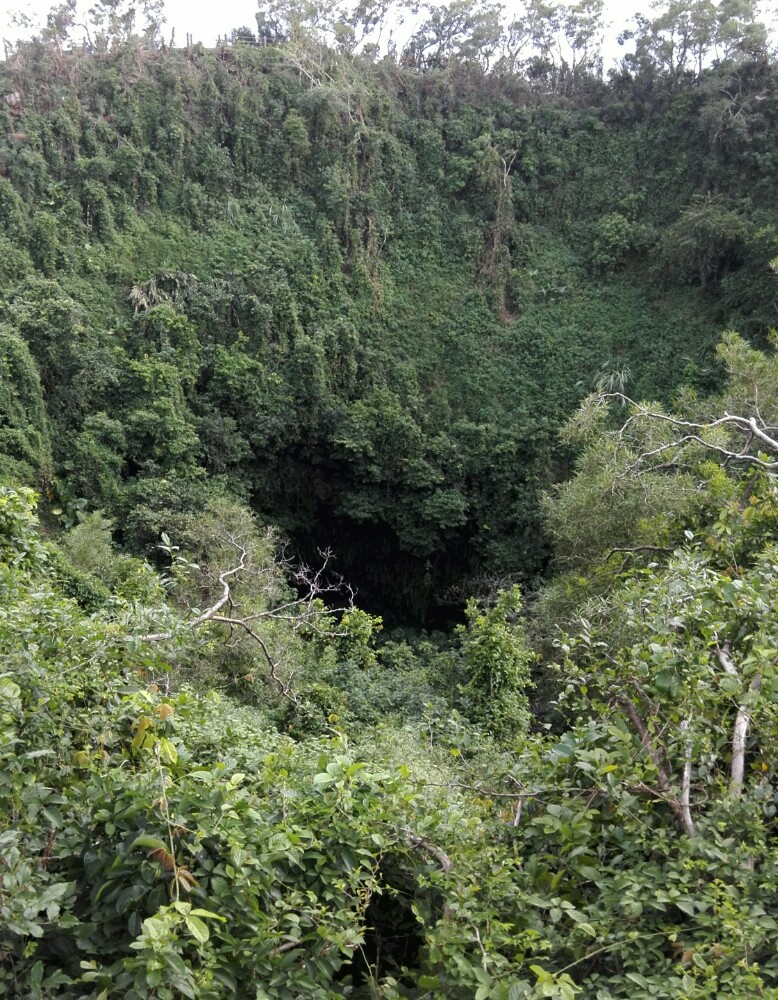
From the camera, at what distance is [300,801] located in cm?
319

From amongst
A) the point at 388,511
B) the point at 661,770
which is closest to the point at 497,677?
the point at 661,770

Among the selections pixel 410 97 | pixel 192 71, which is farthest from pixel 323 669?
pixel 410 97

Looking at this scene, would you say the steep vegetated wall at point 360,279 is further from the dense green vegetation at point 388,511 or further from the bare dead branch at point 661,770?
the bare dead branch at point 661,770

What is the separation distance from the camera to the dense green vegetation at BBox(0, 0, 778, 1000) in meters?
2.81

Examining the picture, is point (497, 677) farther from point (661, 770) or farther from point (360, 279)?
point (360, 279)

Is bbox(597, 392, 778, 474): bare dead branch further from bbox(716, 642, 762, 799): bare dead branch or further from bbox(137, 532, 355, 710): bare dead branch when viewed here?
bbox(137, 532, 355, 710): bare dead branch

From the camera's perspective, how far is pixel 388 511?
675 inches

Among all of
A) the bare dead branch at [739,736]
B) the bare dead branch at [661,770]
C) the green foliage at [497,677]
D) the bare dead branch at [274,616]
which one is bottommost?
the green foliage at [497,677]

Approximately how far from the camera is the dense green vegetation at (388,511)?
2812 mm

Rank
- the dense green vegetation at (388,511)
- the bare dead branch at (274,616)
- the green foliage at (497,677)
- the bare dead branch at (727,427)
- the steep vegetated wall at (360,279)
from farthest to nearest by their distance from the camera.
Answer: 1. the steep vegetated wall at (360,279)
2. the green foliage at (497,677)
3. the bare dead branch at (727,427)
4. the bare dead branch at (274,616)
5. the dense green vegetation at (388,511)

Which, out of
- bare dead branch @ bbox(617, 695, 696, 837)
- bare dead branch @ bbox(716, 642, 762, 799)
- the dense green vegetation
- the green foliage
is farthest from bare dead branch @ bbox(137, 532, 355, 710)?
bare dead branch @ bbox(716, 642, 762, 799)

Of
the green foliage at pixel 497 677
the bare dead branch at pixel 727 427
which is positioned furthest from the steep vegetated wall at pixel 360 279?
the bare dead branch at pixel 727 427

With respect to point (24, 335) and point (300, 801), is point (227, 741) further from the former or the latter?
point (24, 335)

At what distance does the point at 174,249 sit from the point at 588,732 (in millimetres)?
16773
